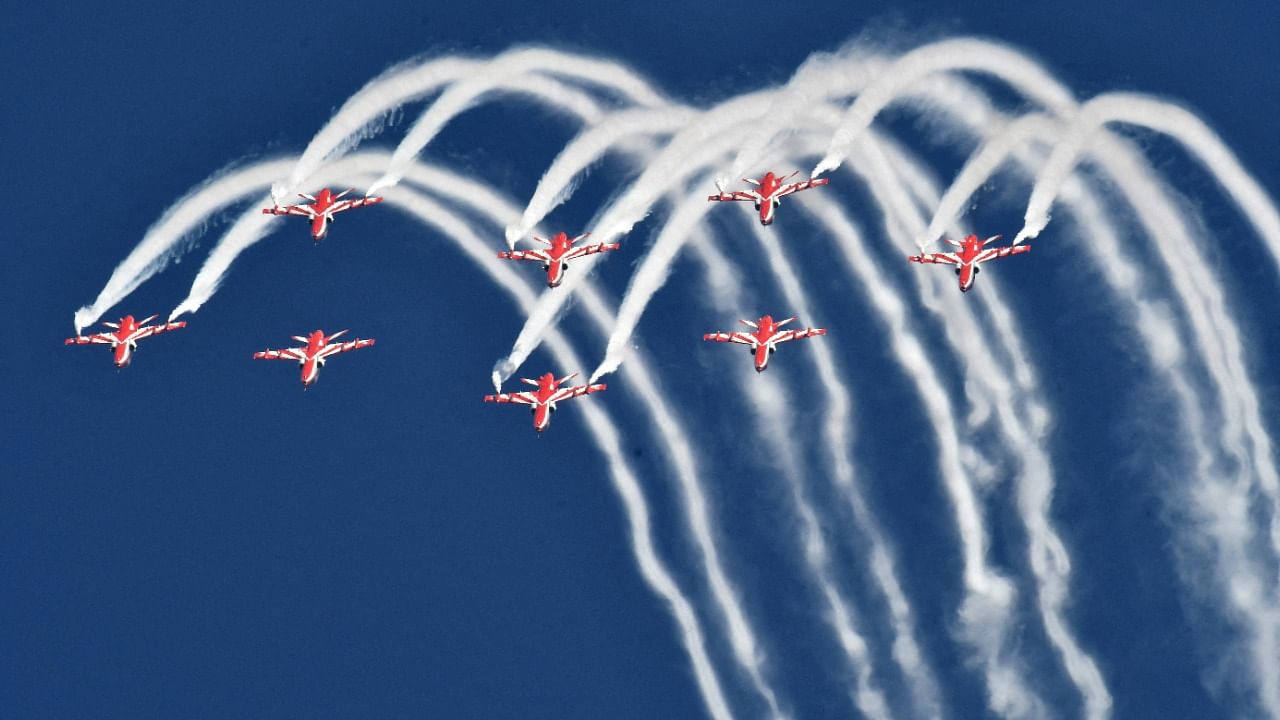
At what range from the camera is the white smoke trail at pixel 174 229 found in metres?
72.8

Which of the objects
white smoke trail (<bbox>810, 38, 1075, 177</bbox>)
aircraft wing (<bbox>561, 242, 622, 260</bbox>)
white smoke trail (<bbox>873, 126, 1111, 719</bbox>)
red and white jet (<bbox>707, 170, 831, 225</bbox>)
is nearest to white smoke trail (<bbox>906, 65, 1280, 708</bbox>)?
white smoke trail (<bbox>810, 38, 1075, 177</bbox>)

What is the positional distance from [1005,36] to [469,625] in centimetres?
2678

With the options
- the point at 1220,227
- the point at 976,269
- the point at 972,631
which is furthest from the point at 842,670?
the point at 1220,227

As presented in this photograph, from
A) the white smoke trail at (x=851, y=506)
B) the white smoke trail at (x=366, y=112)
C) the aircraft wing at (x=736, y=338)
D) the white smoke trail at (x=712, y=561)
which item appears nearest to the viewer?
the aircraft wing at (x=736, y=338)

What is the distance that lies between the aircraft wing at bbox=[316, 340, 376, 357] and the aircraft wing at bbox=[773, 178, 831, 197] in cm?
1501

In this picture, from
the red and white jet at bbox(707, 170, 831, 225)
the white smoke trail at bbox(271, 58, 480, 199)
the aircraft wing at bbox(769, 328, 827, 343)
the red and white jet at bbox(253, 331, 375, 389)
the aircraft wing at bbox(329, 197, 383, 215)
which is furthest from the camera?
the red and white jet at bbox(253, 331, 375, 389)

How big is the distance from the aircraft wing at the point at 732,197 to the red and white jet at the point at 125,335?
18769 mm

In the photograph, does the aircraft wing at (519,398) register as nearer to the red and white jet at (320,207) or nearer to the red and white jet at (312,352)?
the red and white jet at (312,352)

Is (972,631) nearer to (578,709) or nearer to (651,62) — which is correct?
(578,709)

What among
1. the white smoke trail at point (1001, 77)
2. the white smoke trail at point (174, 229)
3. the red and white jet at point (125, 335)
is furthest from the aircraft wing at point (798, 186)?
the red and white jet at point (125, 335)

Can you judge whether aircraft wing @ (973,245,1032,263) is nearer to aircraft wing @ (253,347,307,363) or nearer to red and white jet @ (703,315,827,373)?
red and white jet @ (703,315,827,373)

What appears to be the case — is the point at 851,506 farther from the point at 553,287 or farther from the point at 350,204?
the point at 350,204

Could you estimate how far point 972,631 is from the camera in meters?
70.4

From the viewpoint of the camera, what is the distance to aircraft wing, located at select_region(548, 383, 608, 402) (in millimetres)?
70562
